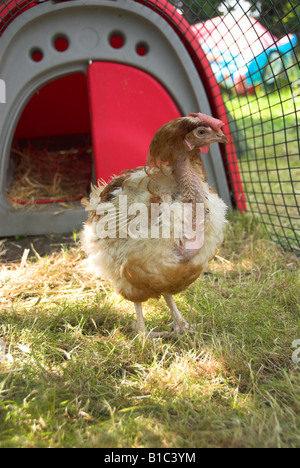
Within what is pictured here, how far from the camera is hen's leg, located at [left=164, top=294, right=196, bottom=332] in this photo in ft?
5.95

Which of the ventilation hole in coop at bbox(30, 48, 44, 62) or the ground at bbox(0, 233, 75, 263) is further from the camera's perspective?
the ventilation hole in coop at bbox(30, 48, 44, 62)

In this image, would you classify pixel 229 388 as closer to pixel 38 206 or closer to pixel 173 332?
pixel 173 332

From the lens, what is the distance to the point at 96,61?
2908 mm

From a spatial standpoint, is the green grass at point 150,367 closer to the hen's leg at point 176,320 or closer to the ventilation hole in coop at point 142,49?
the hen's leg at point 176,320

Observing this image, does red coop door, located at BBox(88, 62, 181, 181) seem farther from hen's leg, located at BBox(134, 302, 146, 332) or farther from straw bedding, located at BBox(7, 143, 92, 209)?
hen's leg, located at BBox(134, 302, 146, 332)

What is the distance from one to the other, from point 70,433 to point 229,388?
546 mm

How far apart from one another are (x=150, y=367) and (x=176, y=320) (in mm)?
410

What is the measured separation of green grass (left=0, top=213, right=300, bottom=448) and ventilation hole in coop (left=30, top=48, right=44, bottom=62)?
164 centimetres

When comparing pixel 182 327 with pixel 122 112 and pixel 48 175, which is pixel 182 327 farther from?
pixel 48 175

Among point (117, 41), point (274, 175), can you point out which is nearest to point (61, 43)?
point (117, 41)

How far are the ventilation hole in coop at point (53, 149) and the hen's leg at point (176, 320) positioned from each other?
1.58 m

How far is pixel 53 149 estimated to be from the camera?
4.06m

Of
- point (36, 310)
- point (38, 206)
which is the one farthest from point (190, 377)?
point (38, 206)

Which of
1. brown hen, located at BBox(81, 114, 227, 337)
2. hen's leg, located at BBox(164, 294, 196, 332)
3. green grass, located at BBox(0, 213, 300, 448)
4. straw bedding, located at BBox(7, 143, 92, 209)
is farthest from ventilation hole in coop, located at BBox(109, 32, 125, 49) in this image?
hen's leg, located at BBox(164, 294, 196, 332)
